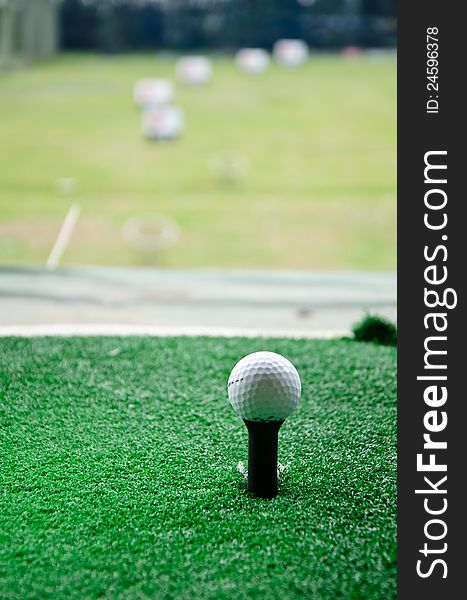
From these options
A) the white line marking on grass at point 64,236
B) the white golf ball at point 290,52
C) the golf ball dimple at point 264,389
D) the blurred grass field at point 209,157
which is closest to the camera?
the golf ball dimple at point 264,389

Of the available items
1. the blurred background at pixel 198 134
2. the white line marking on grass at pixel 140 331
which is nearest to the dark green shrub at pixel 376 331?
the white line marking on grass at pixel 140 331

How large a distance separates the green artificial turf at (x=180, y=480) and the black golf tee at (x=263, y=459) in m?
0.03

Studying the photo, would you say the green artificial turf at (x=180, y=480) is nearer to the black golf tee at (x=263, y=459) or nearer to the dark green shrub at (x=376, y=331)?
the black golf tee at (x=263, y=459)

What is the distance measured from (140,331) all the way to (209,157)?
1411 millimetres

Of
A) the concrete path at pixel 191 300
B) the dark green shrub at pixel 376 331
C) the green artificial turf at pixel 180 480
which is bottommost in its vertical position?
the concrete path at pixel 191 300

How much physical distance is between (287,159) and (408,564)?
2.67 m

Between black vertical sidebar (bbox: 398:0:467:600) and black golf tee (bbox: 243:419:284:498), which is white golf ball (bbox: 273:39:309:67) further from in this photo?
black golf tee (bbox: 243:419:284:498)

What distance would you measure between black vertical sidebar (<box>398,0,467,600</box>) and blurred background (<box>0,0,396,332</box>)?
187cm

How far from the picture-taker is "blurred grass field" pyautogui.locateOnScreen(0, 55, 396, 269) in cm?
337

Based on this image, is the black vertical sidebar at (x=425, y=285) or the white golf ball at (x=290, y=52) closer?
the black vertical sidebar at (x=425, y=285)

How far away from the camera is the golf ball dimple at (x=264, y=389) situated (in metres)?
1.40

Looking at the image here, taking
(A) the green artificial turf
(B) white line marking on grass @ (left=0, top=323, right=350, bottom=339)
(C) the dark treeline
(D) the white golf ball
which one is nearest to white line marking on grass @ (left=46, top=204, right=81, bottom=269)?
(B) white line marking on grass @ (left=0, top=323, right=350, bottom=339)

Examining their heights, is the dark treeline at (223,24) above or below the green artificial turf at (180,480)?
above

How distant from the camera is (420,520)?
130cm
